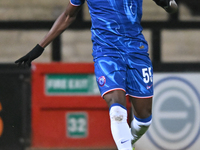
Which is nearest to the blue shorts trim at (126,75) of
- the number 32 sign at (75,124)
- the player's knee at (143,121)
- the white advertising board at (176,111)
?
the player's knee at (143,121)

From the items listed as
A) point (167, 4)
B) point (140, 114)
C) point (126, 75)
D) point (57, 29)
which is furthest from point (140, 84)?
point (57, 29)

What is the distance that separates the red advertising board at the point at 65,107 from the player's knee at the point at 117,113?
2310 millimetres

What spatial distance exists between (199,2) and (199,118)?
1.79 meters

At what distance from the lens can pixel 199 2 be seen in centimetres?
663

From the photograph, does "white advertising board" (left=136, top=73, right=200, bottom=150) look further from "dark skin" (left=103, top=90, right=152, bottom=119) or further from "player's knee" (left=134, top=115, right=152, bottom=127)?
"dark skin" (left=103, top=90, right=152, bottom=119)

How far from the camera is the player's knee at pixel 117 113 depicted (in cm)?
358

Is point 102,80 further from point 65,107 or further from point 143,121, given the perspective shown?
point 65,107

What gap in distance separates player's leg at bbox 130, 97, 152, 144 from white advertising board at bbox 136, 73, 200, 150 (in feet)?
4.86

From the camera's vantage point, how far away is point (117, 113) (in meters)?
3.58

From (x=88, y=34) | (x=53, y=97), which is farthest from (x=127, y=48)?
(x=88, y=34)

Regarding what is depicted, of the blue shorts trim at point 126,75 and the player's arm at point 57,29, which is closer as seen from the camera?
the blue shorts trim at point 126,75

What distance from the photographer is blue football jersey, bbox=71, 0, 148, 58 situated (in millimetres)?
3826

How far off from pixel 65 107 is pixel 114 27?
2312 mm

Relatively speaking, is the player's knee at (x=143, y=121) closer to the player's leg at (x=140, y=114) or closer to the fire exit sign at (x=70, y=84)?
the player's leg at (x=140, y=114)
